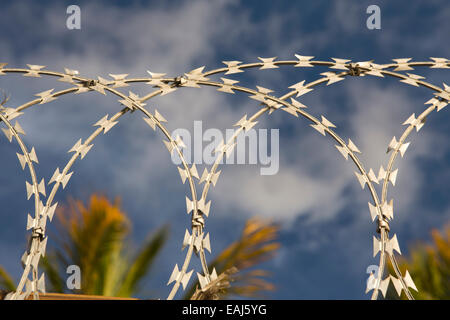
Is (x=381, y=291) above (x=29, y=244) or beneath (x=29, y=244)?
beneath

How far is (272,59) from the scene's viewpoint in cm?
711

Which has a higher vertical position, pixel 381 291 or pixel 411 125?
pixel 411 125

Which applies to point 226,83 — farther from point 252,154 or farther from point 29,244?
point 29,244

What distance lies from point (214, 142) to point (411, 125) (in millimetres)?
2249

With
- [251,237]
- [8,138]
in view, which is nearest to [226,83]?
[251,237]
